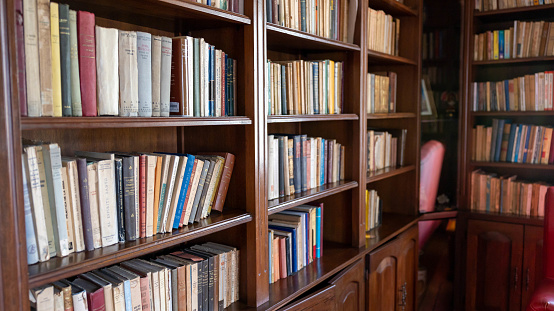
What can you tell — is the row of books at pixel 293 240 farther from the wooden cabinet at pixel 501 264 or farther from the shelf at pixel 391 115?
the wooden cabinet at pixel 501 264

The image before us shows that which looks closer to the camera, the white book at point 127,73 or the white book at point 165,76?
the white book at point 127,73

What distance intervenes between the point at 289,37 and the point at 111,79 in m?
0.88

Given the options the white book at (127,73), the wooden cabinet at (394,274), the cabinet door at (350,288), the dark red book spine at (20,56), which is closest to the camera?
the dark red book spine at (20,56)

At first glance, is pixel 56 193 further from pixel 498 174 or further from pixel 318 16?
pixel 498 174

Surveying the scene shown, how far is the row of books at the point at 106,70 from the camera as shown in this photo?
107 cm

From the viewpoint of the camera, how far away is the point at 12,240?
3.30 feet

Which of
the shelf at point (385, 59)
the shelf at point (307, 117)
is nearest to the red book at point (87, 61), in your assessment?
the shelf at point (307, 117)

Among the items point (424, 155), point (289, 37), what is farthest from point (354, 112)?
point (424, 155)

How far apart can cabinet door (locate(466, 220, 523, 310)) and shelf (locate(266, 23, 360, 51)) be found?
169cm

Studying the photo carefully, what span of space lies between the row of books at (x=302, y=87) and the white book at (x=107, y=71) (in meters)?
0.66

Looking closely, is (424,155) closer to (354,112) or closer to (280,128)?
(354,112)

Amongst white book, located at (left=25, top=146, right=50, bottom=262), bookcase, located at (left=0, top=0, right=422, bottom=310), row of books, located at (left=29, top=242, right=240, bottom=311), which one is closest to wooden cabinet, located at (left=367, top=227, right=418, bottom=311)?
bookcase, located at (left=0, top=0, right=422, bottom=310)

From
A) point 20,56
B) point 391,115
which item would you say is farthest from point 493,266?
point 20,56

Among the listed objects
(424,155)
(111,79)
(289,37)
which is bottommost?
(424,155)
